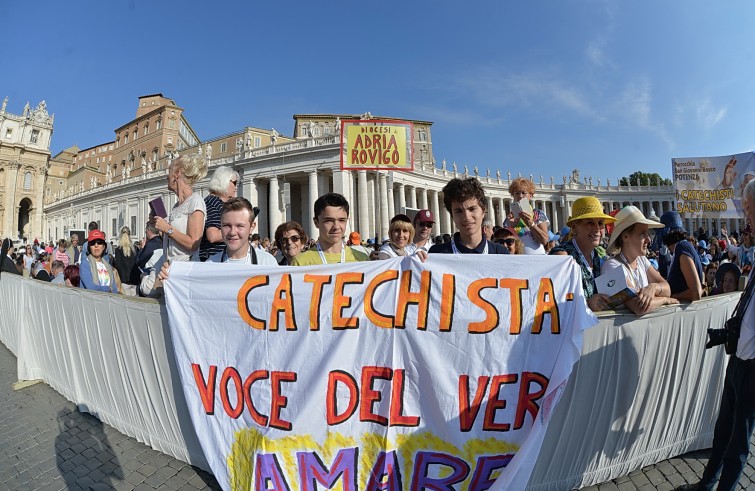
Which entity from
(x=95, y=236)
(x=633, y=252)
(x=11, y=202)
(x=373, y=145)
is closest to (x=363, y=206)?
(x=373, y=145)

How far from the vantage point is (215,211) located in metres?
3.80

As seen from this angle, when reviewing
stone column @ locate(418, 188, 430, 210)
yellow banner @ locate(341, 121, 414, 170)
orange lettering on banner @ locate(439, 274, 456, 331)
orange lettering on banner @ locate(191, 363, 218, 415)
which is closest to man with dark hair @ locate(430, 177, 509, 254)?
orange lettering on banner @ locate(439, 274, 456, 331)

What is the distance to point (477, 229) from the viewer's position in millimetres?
3074

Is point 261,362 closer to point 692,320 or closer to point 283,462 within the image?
point 283,462

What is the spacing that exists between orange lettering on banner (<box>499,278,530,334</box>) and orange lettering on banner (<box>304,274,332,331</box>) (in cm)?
124

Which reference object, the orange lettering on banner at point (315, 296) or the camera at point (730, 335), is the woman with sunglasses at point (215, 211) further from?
the camera at point (730, 335)

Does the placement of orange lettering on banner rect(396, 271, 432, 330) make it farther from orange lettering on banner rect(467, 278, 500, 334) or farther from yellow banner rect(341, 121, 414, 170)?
yellow banner rect(341, 121, 414, 170)

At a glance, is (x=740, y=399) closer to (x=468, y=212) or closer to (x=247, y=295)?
(x=468, y=212)

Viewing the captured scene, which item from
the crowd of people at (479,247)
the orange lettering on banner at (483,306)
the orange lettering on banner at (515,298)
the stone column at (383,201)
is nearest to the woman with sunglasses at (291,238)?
the crowd of people at (479,247)

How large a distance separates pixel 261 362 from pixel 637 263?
306 centimetres

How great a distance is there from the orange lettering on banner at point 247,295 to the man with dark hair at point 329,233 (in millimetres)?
593

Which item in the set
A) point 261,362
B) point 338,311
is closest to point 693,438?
point 338,311

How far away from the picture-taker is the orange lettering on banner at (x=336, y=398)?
2.52m

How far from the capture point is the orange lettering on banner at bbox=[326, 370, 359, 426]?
252 centimetres
